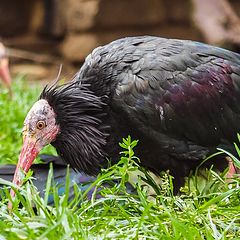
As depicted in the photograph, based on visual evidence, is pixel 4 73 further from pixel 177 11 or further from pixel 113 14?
pixel 177 11

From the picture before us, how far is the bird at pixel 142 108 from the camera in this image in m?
4.28

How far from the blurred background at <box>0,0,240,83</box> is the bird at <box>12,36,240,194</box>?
4.86 meters

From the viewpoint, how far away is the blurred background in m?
10.9

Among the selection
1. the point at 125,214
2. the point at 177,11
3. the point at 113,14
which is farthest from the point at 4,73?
the point at 125,214

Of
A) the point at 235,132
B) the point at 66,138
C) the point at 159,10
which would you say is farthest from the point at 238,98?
the point at 159,10

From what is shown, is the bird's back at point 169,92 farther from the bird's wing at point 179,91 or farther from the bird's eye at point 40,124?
the bird's eye at point 40,124

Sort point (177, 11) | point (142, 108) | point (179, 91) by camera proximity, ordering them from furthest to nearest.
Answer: point (177, 11) < point (179, 91) < point (142, 108)

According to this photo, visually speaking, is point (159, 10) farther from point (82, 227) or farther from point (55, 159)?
point (82, 227)

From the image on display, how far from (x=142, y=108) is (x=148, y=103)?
0.16 ft

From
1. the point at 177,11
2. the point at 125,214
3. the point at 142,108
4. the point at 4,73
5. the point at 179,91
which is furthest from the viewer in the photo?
the point at 177,11

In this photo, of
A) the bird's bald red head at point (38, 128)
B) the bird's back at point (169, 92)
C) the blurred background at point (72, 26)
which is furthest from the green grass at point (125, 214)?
the blurred background at point (72, 26)

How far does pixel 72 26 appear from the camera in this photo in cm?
1100

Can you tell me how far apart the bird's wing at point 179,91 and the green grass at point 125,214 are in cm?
54

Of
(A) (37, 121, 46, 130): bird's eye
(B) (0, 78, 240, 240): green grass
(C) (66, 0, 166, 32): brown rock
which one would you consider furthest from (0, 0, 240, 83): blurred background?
(B) (0, 78, 240, 240): green grass
